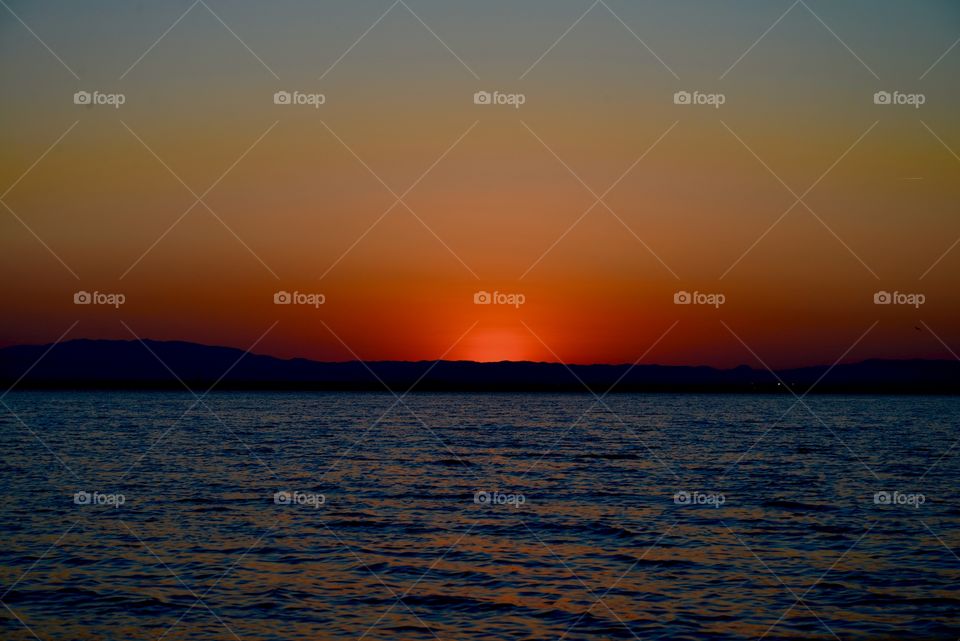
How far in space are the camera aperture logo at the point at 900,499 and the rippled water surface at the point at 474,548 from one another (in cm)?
28

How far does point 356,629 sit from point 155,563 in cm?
723

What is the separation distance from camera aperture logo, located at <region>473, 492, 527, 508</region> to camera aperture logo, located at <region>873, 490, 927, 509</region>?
12712mm

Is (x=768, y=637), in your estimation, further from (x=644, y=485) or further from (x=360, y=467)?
(x=360, y=467)

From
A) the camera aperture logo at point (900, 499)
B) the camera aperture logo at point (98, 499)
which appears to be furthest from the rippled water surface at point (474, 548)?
the camera aperture logo at point (900, 499)

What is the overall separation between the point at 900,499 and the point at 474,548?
18307 millimetres

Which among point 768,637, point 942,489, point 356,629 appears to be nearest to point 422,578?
point 356,629

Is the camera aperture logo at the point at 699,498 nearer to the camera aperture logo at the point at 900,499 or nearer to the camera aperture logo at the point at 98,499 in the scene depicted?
the camera aperture logo at the point at 900,499

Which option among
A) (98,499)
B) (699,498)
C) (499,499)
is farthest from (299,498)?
(699,498)

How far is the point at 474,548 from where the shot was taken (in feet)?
77.5

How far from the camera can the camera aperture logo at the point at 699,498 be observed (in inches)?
1248

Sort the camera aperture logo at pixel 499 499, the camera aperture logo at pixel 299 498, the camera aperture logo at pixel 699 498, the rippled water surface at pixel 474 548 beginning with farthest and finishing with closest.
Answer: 1. the camera aperture logo at pixel 699 498
2. the camera aperture logo at pixel 499 499
3. the camera aperture logo at pixel 299 498
4. the rippled water surface at pixel 474 548

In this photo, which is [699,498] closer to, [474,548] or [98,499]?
[474,548]

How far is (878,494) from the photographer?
34969 mm

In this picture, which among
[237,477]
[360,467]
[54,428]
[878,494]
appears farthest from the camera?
[54,428]
